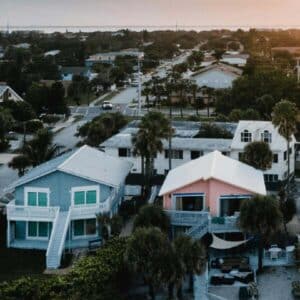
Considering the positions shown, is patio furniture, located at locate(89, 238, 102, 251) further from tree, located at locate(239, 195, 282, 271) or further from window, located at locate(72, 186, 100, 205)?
tree, located at locate(239, 195, 282, 271)

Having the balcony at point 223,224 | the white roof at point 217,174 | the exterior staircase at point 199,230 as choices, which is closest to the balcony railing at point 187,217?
the exterior staircase at point 199,230

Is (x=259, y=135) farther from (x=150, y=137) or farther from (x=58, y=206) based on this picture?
(x=58, y=206)

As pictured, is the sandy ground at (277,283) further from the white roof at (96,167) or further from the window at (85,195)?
the white roof at (96,167)

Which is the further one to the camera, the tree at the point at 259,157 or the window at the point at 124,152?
the window at the point at 124,152

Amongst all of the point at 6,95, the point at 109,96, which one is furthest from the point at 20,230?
the point at 109,96

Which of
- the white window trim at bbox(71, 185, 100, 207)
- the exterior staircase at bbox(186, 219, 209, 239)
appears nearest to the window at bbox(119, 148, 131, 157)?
the white window trim at bbox(71, 185, 100, 207)

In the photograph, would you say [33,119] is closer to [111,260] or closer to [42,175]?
[42,175]
